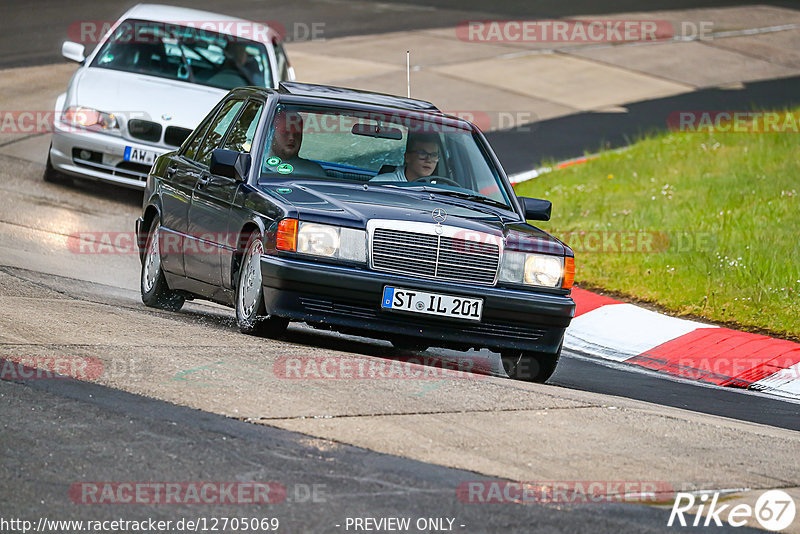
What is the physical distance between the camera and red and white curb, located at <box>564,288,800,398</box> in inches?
360

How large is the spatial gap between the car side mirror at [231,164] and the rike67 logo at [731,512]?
3.71m

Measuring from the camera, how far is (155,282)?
9375 mm

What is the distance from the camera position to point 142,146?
1295cm

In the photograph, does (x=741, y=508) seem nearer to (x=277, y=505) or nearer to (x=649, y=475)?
(x=649, y=475)

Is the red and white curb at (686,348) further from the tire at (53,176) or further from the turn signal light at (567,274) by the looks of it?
the tire at (53,176)

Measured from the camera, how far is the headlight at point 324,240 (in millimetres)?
7371
